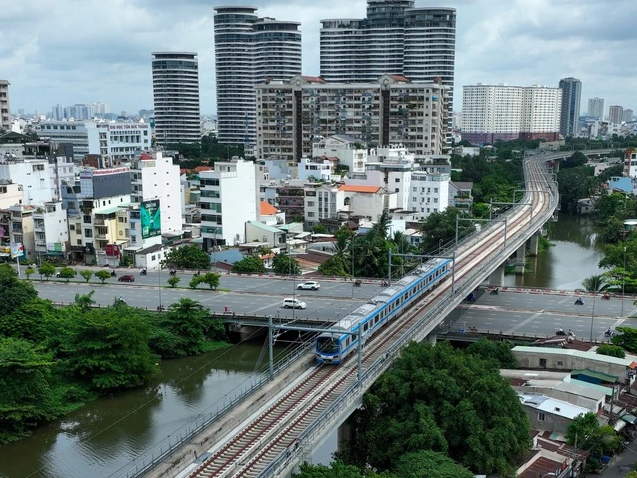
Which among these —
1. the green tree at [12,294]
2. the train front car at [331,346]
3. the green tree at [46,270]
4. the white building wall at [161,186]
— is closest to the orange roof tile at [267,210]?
the white building wall at [161,186]

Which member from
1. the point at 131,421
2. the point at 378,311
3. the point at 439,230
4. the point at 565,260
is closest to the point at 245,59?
the point at 565,260

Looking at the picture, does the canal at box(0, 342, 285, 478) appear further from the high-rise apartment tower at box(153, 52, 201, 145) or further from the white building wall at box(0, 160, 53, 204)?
the high-rise apartment tower at box(153, 52, 201, 145)

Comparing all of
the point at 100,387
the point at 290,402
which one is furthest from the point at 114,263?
the point at 290,402

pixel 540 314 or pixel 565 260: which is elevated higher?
pixel 540 314

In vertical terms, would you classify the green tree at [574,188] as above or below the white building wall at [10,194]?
below

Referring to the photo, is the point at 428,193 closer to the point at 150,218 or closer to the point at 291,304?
the point at 150,218

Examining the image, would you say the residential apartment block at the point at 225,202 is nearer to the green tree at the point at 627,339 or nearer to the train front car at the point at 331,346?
the train front car at the point at 331,346
